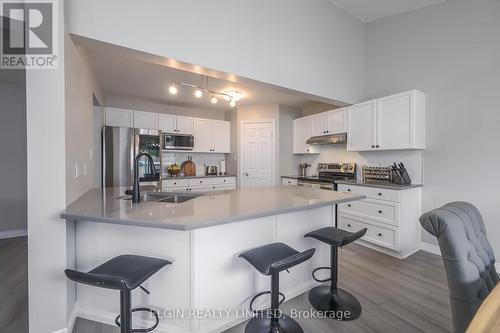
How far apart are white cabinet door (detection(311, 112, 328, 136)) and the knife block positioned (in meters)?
1.38

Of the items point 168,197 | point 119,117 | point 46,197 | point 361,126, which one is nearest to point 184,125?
point 119,117

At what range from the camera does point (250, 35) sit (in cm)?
258

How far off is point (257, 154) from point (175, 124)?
1884 mm

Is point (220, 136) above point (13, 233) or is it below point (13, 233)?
above

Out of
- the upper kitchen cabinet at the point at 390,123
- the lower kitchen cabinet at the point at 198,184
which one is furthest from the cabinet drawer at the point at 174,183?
the upper kitchen cabinet at the point at 390,123

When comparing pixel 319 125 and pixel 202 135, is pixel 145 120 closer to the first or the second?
pixel 202 135

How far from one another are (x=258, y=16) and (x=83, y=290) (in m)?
3.16

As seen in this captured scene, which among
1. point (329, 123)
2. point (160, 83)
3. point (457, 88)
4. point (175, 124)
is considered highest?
point (160, 83)

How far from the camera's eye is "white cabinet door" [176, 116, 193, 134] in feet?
16.0

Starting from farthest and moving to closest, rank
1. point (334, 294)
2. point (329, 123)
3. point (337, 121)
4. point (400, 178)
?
point (329, 123), point (337, 121), point (400, 178), point (334, 294)

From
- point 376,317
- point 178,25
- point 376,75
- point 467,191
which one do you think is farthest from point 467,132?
point 178,25

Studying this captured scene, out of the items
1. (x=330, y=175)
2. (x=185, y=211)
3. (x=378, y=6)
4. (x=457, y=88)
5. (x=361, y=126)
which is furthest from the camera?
(x=330, y=175)

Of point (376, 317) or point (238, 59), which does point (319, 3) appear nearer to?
point (238, 59)

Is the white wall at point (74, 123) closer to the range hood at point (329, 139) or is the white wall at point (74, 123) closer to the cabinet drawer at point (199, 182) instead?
the cabinet drawer at point (199, 182)
